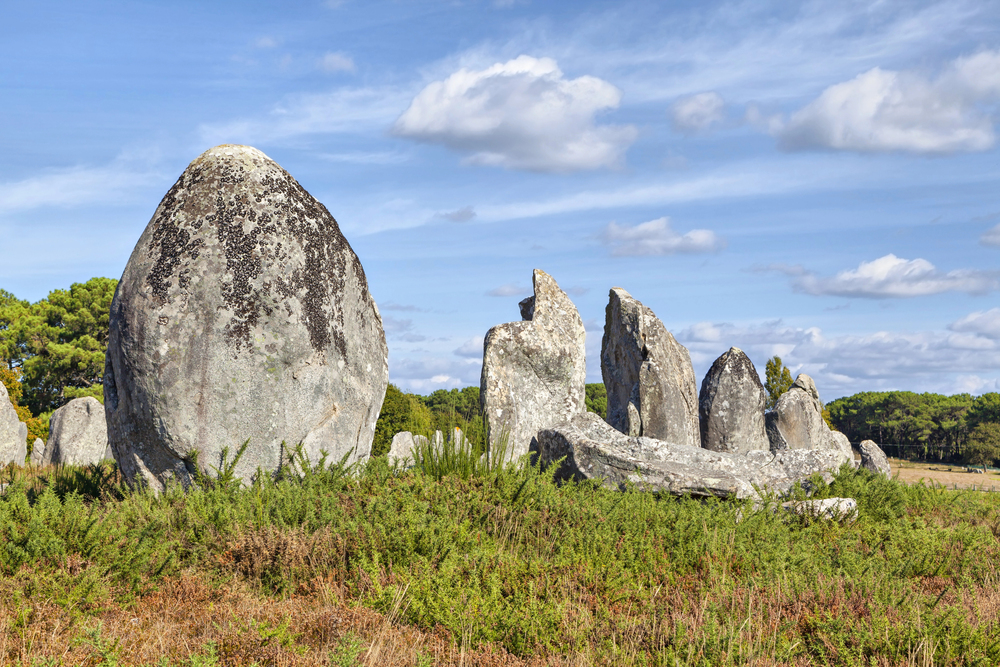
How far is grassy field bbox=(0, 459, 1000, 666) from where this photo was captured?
195 inches

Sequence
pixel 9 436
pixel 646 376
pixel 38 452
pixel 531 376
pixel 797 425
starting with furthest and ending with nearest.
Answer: pixel 38 452, pixel 797 425, pixel 9 436, pixel 646 376, pixel 531 376

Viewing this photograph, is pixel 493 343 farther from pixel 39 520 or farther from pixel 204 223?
pixel 39 520

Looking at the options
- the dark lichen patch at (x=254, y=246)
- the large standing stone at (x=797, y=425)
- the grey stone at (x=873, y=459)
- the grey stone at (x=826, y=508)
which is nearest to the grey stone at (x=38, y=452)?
the dark lichen patch at (x=254, y=246)

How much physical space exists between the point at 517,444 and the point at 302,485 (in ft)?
16.9

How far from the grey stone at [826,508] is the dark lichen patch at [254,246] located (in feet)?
17.2

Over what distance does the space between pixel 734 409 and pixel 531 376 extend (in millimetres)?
7480

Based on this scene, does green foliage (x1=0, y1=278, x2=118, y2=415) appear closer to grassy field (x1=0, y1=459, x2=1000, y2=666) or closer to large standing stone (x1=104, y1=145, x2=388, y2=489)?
large standing stone (x1=104, y1=145, x2=388, y2=489)

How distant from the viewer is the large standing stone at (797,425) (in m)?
19.9

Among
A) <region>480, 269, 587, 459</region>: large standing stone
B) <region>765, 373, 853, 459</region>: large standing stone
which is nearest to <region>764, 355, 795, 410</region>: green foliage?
<region>765, 373, 853, 459</region>: large standing stone

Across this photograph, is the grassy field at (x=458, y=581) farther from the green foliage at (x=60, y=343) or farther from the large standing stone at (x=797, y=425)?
the green foliage at (x=60, y=343)

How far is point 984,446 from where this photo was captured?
→ 45.2 metres

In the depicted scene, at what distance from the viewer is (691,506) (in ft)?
27.5

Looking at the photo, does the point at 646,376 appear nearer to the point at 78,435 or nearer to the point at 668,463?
the point at 668,463

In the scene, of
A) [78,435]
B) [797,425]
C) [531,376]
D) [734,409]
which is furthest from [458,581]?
[78,435]
